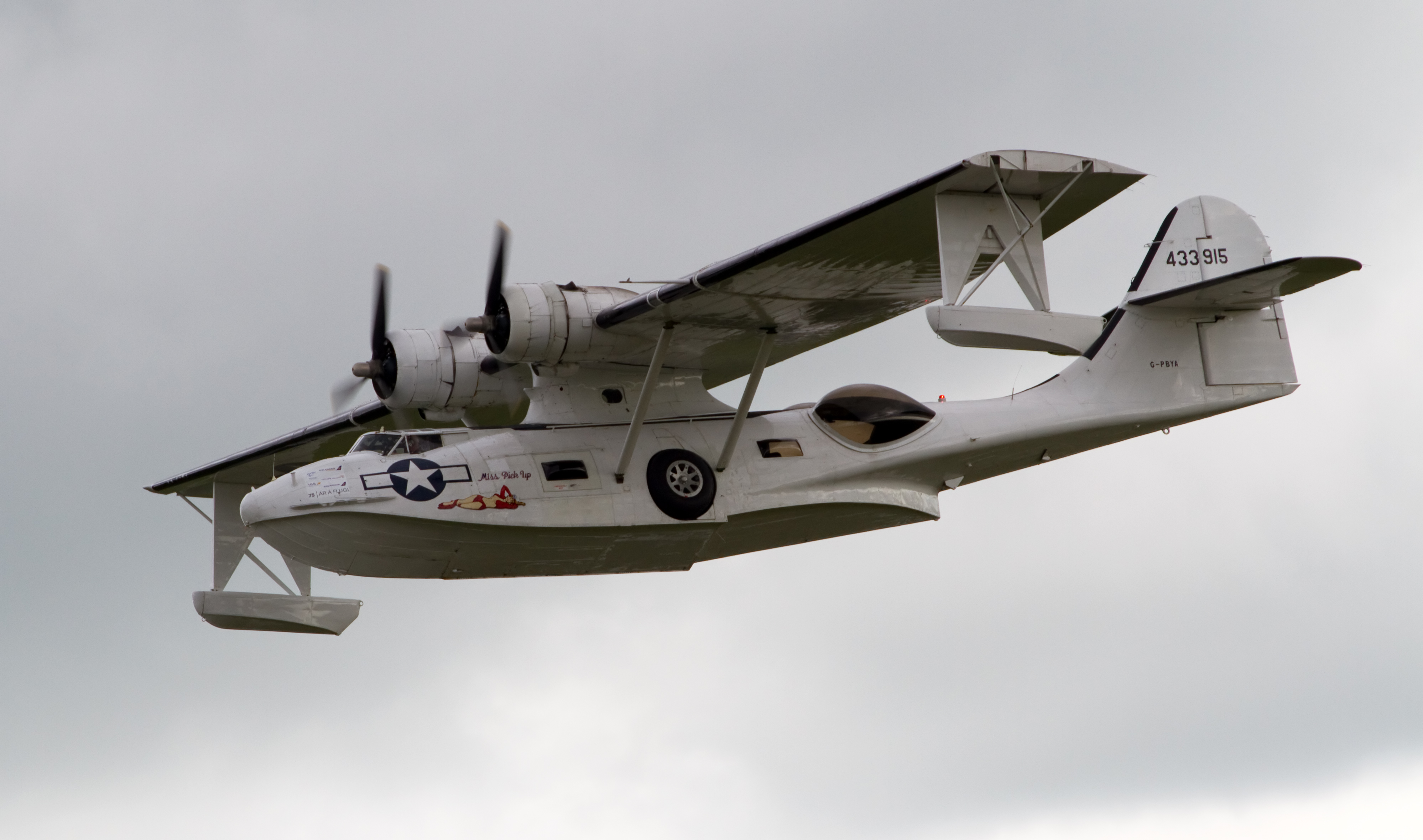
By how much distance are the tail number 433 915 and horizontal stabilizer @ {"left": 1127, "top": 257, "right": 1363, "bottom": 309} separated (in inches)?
13.0

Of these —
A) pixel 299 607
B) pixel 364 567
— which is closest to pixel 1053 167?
pixel 364 567

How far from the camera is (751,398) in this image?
52.6 feet

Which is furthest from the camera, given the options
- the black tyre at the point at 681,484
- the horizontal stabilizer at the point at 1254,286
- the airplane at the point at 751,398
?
the black tyre at the point at 681,484

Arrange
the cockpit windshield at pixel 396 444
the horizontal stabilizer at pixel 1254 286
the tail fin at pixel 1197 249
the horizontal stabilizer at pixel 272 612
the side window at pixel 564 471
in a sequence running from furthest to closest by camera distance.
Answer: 1. the horizontal stabilizer at pixel 272 612
2. the tail fin at pixel 1197 249
3. the side window at pixel 564 471
4. the cockpit windshield at pixel 396 444
5. the horizontal stabilizer at pixel 1254 286

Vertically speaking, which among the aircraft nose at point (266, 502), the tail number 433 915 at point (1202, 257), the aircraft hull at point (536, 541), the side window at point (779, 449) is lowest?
the aircraft hull at point (536, 541)

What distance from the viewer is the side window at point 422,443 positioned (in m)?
15.4

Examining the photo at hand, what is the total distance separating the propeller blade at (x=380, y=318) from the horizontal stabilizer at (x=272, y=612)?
343 centimetres

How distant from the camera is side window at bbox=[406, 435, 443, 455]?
15.4 meters

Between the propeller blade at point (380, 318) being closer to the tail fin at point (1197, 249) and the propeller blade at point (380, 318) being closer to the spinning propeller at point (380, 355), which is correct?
the spinning propeller at point (380, 355)

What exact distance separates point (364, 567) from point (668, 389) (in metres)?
3.52

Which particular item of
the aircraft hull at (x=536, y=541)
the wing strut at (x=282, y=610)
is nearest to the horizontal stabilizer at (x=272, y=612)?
the wing strut at (x=282, y=610)

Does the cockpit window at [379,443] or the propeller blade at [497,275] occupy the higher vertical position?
the propeller blade at [497,275]

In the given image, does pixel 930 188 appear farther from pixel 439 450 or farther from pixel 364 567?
pixel 364 567

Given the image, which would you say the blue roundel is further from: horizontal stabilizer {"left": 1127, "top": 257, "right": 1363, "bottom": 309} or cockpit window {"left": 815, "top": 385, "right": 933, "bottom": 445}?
horizontal stabilizer {"left": 1127, "top": 257, "right": 1363, "bottom": 309}
